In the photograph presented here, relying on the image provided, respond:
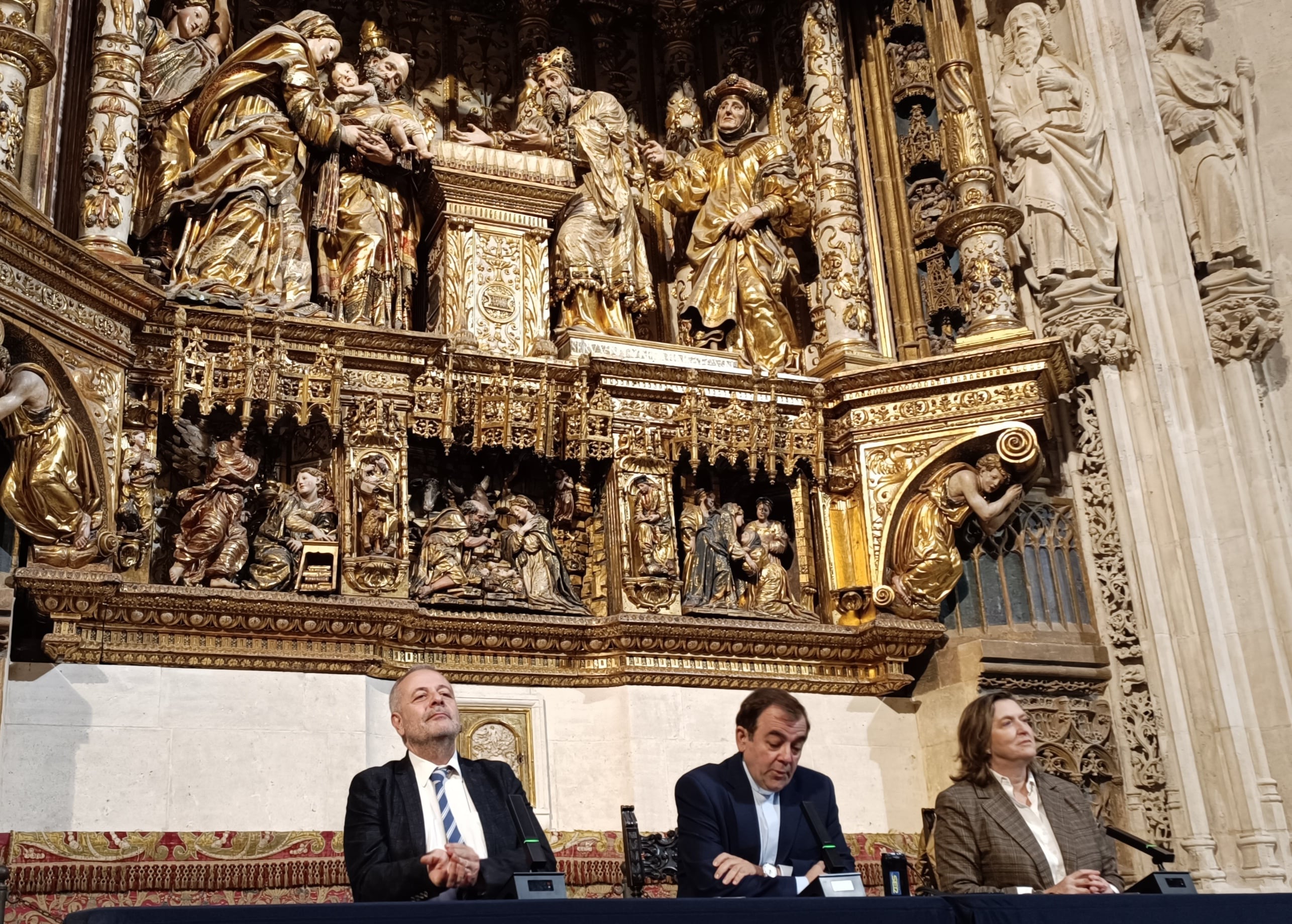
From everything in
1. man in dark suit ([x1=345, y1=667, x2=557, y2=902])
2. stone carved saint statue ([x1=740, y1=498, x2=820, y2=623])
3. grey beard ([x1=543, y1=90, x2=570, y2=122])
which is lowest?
man in dark suit ([x1=345, y1=667, x2=557, y2=902])

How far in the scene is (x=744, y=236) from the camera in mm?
9836

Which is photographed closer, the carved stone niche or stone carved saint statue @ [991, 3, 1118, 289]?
the carved stone niche

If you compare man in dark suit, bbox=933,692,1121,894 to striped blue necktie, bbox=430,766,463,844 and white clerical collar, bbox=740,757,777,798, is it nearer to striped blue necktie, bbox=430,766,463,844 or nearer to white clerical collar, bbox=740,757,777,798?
white clerical collar, bbox=740,757,777,798

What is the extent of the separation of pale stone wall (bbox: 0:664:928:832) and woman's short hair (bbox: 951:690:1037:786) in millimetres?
3188

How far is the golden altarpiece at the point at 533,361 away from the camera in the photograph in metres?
7.24

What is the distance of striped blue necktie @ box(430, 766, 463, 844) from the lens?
421cm

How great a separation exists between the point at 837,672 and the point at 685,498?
1.41 meters

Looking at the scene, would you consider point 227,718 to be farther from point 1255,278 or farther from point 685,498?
point 1255,278

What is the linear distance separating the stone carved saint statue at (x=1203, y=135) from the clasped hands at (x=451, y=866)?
7.67 m

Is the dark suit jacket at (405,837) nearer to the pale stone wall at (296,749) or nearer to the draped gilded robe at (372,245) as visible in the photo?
the pale stone wall at (296,749)

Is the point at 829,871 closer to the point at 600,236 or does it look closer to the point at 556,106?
the point at 600,236

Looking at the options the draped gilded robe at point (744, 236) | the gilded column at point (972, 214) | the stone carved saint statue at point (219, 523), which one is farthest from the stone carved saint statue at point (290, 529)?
the gilded column at point (972, 214)

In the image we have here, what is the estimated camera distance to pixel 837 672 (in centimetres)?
855

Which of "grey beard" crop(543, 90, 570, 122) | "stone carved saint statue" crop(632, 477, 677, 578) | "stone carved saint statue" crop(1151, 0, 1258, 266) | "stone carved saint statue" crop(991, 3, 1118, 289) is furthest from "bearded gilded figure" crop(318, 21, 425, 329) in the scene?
"stone carved saint statue" crop(1151, 0, 1258, 266)
